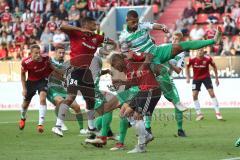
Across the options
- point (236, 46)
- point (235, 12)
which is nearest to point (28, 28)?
point (235, 12)

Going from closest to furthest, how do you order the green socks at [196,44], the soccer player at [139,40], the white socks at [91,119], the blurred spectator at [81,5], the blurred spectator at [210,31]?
the green socks at [196,44], the soccer player at [139,40], the white socks at [91,119], the blurred spectator at [210,31], the blurred spectator at [81,5]

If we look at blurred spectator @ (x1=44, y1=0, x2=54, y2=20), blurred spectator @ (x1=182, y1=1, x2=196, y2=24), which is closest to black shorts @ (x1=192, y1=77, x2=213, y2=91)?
blurred spectator @ (x1=182, y1=1, x2=196, y2=24)

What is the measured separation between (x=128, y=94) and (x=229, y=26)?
17.3 metres

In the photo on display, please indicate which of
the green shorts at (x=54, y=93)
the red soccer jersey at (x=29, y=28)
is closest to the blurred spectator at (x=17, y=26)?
the red soccer jersey at (x=29, y=28)

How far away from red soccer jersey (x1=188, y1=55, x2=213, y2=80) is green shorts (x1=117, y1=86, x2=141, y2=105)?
8.20 m

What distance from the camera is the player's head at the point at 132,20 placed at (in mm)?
15328

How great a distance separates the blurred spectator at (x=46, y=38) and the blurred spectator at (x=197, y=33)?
6.15 m

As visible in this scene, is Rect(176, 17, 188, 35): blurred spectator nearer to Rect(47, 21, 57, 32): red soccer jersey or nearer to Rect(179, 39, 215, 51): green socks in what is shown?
Rect(47, 21, 57, 32): red soccer jersey

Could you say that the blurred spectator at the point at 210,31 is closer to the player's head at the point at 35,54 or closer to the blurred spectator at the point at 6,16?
the blurred spectator at the point at 6,16

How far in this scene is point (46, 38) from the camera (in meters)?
35.8

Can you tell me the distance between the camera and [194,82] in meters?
24.0

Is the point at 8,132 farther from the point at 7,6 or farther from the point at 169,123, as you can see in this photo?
the point at 7,6

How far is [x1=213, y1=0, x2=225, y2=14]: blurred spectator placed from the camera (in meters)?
34.4

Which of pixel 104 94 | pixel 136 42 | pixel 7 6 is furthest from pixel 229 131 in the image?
pixel 7 6
